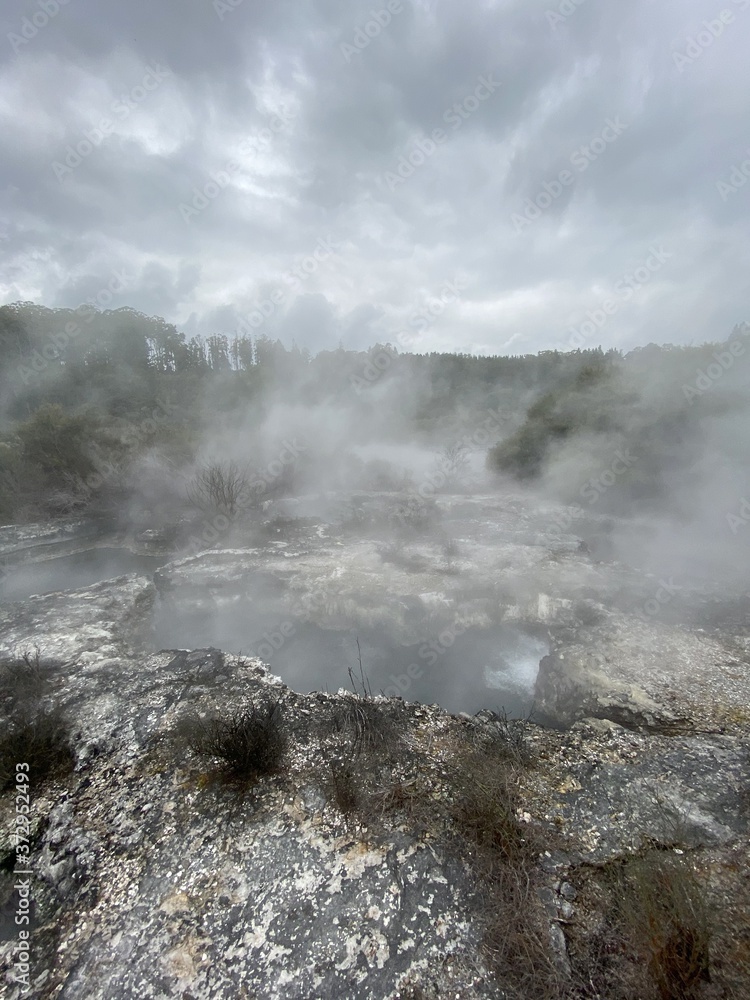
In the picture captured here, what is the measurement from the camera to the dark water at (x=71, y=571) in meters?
7.94

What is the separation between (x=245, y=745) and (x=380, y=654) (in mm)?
2698

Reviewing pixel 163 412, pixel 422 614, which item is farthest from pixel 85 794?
pixel 163 412

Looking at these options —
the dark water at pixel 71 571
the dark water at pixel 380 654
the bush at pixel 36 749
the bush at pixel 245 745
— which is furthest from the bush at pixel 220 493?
the bush at pixel 245 745

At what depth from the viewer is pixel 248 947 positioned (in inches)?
91.4

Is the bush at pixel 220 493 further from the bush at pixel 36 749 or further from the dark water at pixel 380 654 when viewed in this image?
the bush at pixel 36 749

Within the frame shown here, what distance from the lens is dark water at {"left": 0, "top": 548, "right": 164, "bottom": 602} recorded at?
26.0ft

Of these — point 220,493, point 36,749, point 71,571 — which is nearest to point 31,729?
point 36,749

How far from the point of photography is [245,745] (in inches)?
133

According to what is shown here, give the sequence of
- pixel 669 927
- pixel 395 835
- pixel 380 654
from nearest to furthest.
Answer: pixel 669 927 < pixel 395 835 < pixel 380 654

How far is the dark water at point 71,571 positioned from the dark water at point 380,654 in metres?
2.50

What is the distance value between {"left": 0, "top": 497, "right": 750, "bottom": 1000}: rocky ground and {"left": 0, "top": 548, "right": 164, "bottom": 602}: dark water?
2.96 metres

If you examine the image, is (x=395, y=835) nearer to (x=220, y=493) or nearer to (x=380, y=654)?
(x=380, y=654)

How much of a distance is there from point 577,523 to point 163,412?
1943cm

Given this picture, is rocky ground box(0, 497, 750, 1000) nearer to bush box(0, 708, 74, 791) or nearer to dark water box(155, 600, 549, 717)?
bush box(0, 708, 74, 791)
